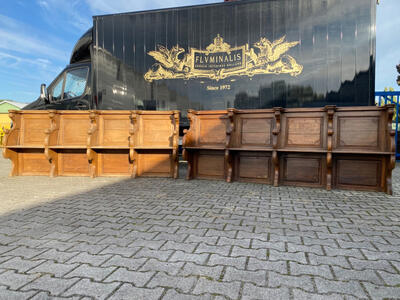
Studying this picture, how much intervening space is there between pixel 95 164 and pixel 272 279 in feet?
17.7

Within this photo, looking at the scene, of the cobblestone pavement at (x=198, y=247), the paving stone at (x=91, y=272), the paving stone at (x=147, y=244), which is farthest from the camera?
the paving stone at (x=147, y=244)

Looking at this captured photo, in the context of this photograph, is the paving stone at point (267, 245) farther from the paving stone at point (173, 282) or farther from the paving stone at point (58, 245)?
the paving stone at point (58, 245)

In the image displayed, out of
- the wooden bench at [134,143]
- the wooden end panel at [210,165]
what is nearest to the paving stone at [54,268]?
the wooden bench at [134,143]

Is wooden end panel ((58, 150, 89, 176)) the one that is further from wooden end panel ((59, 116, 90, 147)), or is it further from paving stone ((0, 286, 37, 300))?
paving stone ((0, 286, 37, 300))

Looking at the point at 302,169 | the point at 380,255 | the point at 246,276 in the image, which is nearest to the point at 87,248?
the point at 246,276

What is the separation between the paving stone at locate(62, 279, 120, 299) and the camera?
1.48 meters

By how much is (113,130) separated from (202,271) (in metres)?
5.08

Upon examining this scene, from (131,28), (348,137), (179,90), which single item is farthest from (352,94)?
(131,28)

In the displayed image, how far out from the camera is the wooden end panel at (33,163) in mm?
6191

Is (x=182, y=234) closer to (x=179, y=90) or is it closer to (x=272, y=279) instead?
(x=272, y=279)

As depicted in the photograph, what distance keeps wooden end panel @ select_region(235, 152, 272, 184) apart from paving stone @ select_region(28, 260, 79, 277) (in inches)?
164

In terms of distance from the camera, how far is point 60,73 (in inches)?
298

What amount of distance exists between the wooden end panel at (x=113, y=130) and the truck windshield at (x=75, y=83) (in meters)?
2.01

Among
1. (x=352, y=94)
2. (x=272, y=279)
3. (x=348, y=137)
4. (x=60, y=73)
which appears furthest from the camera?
(x=60, y=73)
